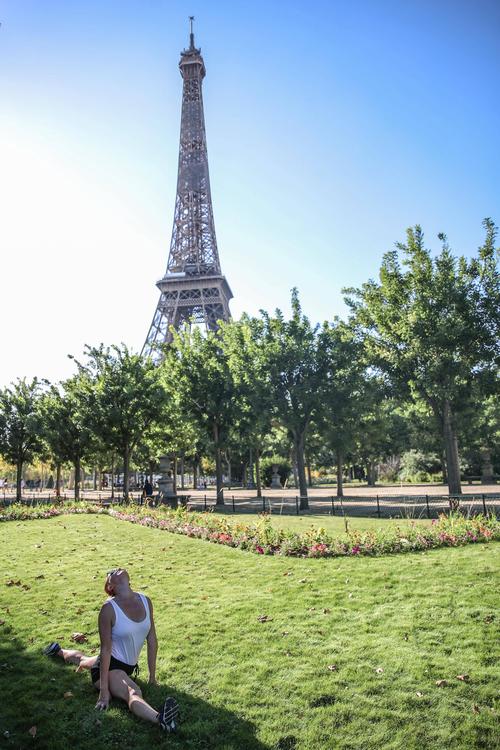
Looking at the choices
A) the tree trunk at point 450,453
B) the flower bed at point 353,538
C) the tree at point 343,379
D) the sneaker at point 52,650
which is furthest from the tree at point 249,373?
the sneaker at point 52,650

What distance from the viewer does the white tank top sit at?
5.55 meters

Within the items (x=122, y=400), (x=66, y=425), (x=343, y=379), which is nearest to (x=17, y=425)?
(x=66, y=425)

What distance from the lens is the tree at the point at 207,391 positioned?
34594mm

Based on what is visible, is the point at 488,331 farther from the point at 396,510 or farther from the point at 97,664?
the point at 97,664

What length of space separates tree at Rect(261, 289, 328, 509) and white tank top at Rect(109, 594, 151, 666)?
2364 cm

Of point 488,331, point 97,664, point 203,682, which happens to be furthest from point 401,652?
point 488,331

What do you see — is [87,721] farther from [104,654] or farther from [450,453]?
[450,453]

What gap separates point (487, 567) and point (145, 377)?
26072mm

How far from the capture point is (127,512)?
23766 millimetres

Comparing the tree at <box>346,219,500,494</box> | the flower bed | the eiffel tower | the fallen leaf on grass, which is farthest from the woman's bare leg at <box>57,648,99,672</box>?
the eiffel tower

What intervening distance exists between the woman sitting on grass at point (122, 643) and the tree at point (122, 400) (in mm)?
26012

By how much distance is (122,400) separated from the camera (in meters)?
31.9

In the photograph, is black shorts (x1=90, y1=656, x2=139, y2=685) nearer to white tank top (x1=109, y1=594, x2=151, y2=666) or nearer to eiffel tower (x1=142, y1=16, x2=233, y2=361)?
white tank top (x1=109, y1=594, x2=151, y2=666)

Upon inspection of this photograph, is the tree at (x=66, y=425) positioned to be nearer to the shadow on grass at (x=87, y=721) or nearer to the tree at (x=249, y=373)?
the tree at (x=249, y=373)
